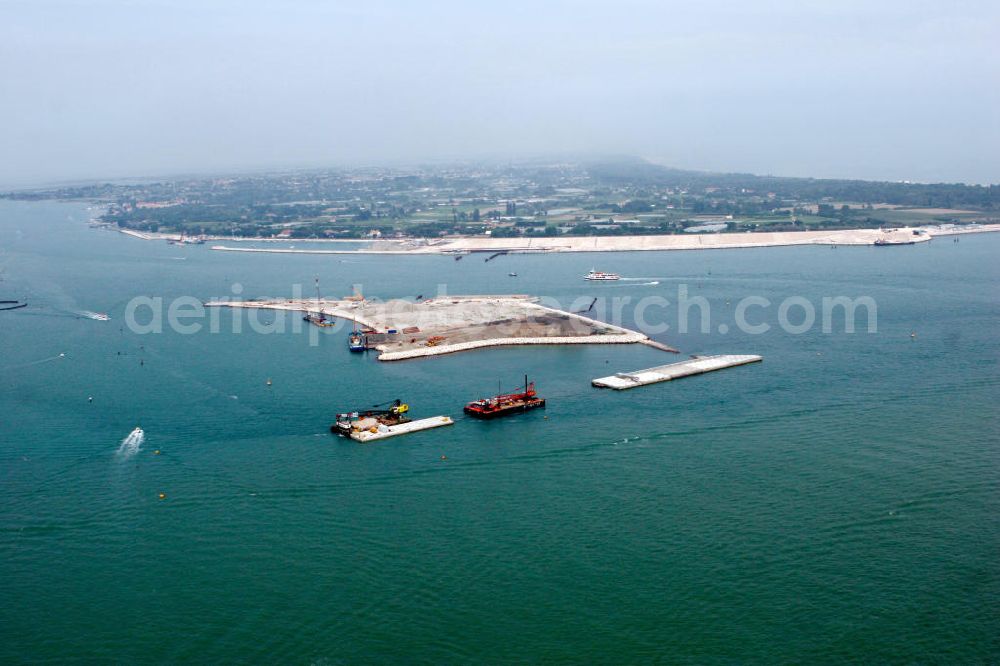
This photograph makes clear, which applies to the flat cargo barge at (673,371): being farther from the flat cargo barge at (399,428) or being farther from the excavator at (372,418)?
the excavator at (372,418)

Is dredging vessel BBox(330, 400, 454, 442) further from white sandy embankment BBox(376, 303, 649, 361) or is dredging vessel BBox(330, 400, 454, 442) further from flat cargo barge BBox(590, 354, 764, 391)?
white sandy embankment BBox(376, 303, 649, 361)

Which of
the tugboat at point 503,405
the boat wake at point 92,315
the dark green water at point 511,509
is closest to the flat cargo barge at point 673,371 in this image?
the dark green water at point 511,509

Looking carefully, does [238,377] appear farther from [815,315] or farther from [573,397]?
[815,315]

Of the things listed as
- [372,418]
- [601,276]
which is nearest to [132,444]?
[372,418]

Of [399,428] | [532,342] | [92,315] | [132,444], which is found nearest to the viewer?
[132,444]

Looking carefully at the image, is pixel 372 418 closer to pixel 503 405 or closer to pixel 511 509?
pixel 503 405

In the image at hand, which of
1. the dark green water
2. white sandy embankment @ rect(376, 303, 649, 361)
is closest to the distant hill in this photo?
the dark green water
